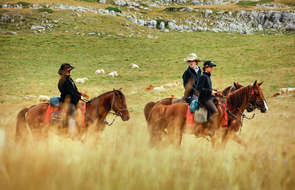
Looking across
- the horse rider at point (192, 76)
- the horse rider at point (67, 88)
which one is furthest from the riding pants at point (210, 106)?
the horse rider at point (67, 88)

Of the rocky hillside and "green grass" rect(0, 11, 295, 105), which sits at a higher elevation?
the rocky hillside

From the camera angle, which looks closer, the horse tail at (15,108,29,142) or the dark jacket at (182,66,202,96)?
the horse tail at (15,108,29,142)

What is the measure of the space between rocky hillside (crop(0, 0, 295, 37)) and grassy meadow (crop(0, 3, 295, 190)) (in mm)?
2880

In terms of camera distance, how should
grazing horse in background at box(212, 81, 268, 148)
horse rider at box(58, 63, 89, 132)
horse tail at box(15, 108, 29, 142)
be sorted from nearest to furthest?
horse rider at box(58, 63, 89, 132) → horse tail at box(15, 108, 29, 142) → grazing horse in background at box(212, 81, 268, 148)

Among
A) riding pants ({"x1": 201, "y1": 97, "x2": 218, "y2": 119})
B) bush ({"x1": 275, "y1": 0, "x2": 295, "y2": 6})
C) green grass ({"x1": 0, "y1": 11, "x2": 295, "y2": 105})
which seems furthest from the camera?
bush ({"x1": 275, "y1": 0, "x2": 295, "y2": 6})

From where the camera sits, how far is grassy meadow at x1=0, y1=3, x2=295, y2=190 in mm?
3838

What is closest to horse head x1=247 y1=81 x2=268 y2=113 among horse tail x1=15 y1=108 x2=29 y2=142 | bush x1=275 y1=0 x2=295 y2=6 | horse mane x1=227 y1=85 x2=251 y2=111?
horse mane x1=227 y1=85 x2=251 y2=111

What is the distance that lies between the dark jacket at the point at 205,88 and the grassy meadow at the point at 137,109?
143 cm

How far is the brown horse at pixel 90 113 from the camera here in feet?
31.8

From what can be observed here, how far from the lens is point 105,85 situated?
3616cm

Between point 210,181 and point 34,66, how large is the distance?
46596mm

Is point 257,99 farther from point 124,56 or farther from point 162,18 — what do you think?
point 162,18

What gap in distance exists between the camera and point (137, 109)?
2420 centimetres

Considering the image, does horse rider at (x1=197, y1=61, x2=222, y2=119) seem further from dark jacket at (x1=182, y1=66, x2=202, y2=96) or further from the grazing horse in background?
dark jacket at (x1=182, y1=66, x2=202, y2=96)
